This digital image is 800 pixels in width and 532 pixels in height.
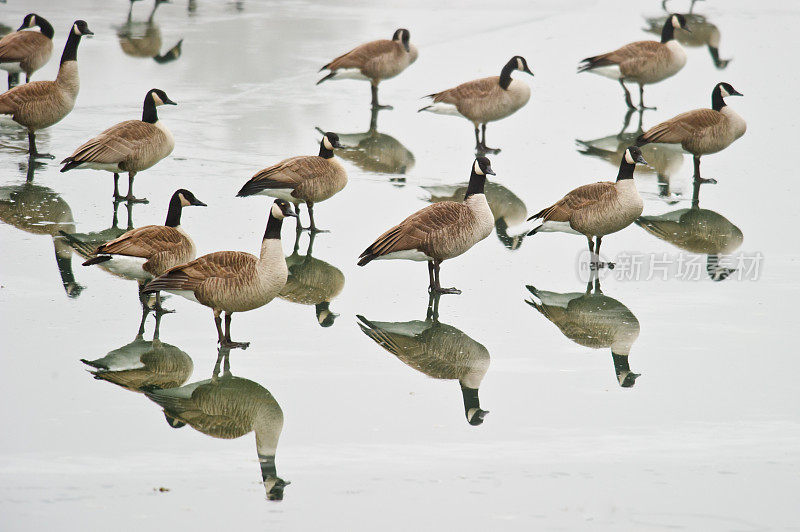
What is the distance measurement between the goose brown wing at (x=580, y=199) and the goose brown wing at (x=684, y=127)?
9.65ft

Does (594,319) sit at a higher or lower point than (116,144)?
lower

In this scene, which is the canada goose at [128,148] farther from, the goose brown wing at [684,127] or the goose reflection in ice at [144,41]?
the goose reflection in ice at [144,41]

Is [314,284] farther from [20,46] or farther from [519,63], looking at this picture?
[20,46]

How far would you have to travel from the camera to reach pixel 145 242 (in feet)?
27.7

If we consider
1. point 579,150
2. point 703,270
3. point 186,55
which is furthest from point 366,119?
point 703,270

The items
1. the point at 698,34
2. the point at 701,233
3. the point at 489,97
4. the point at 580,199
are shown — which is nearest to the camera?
the point at 580,199

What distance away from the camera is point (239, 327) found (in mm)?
8688

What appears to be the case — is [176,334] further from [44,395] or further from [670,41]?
[670,41]

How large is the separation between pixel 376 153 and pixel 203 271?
22.0 feet

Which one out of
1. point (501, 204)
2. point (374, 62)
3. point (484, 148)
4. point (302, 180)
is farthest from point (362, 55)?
point (302, 180)

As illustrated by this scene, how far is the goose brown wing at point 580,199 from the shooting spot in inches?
395

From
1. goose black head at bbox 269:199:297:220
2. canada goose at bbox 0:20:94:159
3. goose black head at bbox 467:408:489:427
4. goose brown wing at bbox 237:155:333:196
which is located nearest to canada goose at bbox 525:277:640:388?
goose black head at bbox 467:408:489:427

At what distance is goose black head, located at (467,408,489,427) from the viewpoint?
6.88m

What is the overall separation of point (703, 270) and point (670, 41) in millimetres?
7517
